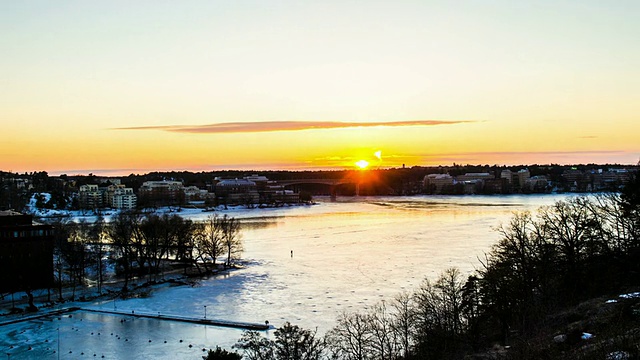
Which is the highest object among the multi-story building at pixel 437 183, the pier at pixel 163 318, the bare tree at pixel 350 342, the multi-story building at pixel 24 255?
the multi-story building at pixel 437 183

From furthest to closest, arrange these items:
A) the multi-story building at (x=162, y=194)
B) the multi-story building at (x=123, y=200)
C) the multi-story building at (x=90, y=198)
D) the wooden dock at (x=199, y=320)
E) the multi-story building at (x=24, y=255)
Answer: the multi-story building at (x=162, y=194), the multi-story building at (x=123, y=200), the multi-story building at (x=90, y=198), the multi-story building at (x=24, y=255), the wooden dock at (x=199, y=320)

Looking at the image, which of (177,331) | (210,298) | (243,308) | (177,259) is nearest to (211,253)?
(177,259)

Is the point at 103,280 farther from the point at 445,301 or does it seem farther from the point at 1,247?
the point at 445,301

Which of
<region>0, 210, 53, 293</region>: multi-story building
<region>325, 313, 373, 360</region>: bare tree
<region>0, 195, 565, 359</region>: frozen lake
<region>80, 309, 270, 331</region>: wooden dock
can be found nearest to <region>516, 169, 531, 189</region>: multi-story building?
<region>0, 195, 565, 359</region>: frozen lake

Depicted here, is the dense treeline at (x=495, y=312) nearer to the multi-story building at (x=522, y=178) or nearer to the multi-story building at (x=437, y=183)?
the multi-story building at (x=437, y=183)

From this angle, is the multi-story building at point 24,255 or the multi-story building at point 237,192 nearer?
the multi-story building at point 24,255

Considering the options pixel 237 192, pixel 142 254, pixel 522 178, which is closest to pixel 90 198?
pixel 237 192

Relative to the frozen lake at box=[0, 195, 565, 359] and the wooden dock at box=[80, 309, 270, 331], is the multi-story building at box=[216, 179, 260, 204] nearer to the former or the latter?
the frozen lake at box=[0, 195, 565, 359]

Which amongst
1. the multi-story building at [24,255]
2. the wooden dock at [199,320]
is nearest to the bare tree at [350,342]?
the wooden dock at [199,320]
